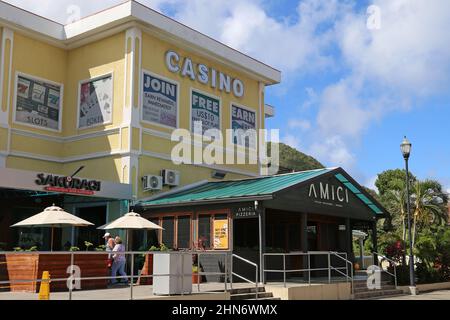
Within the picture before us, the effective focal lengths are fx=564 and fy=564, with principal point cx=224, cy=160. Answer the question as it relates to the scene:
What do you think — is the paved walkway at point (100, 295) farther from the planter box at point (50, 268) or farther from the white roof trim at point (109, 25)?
the white roof trim at point (109, 25)

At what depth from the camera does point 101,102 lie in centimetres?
2388

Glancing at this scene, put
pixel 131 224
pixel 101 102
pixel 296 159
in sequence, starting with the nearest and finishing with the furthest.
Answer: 1. pixel 131 224
2. pixel 101 102
3. pixel 296 159

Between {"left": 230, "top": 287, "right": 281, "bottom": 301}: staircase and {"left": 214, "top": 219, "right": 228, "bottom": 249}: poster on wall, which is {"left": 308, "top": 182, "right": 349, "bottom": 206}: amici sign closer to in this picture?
{"left": 214, "top": 219, "right": 228, "bottom": 249}: poster on wall

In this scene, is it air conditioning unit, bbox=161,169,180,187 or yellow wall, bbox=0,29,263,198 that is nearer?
yellow wall, bbox=0,29,263,198

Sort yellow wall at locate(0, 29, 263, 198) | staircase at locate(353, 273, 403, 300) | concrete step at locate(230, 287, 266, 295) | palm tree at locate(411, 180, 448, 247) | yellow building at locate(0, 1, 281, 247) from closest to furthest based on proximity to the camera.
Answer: concrete step at locate(230, 287, 266, 295) → staircase at locate(353, 273, 403, 300) → yellow building at locate(0, 1, 281, 247) → yellow wall at locate(0, 29, 263, 198) → palm tree at locate(411, 180, 448, 247)

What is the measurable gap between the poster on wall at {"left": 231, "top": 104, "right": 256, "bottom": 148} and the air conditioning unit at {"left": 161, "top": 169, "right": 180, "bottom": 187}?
5251mm

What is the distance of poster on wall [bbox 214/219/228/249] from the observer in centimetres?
1858

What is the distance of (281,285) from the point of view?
16.6 meters

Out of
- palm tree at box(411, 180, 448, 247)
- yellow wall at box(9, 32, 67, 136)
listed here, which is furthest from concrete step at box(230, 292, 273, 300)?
palm tree at box(411, 180, 448, 247)

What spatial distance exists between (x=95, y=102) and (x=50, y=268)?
11.0 metres

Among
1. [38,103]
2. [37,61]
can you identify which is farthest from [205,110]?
[37,61]

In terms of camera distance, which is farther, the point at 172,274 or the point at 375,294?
the point at 375,294

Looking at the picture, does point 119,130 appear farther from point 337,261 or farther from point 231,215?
point 337,261

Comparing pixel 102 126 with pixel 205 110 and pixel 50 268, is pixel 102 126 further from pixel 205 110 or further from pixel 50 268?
pixel 50 268
